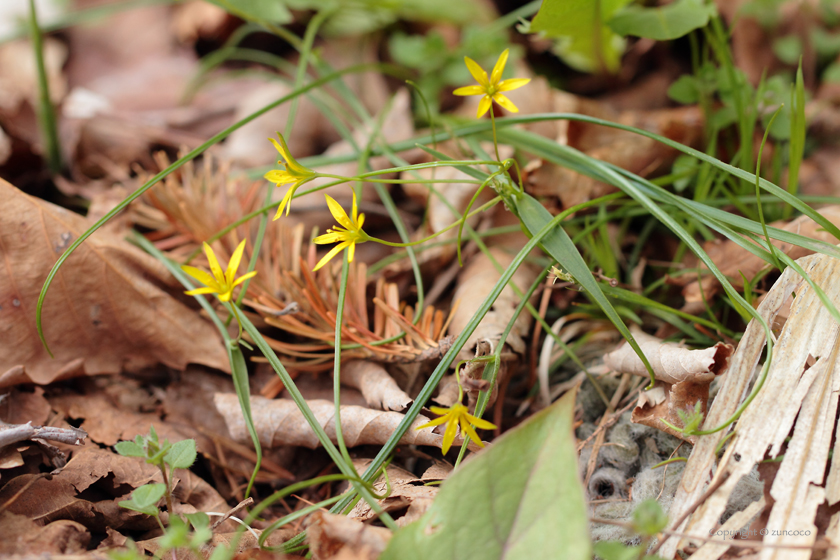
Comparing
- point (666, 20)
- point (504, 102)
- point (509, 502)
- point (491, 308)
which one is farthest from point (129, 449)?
point (666, 20)

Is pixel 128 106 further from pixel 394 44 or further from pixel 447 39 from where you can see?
pixel 447 39

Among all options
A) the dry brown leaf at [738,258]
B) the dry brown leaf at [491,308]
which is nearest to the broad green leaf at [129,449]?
the dry brown leaf at [491,308]

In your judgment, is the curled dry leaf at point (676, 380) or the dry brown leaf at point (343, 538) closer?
the dry brown leaf at point (343, 538)

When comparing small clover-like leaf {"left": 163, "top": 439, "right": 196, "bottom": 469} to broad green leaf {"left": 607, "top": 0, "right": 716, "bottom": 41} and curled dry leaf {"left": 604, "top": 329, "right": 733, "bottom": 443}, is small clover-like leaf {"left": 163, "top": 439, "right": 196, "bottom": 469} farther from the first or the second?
broad green leaf {"left": 607, "top": 0, "right": 716, "bottom": 41}

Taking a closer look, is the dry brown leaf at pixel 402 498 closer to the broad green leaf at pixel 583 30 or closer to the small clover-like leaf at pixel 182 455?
the small clover-like leaf at pixel 182 455

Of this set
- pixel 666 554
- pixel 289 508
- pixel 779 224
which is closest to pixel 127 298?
pixel 289 508

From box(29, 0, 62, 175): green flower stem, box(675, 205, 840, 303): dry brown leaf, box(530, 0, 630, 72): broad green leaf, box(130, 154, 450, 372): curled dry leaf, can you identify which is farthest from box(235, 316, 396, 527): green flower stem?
box(29, 0, 62, 175): green flower stem

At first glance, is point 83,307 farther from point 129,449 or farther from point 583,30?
point 583,30
